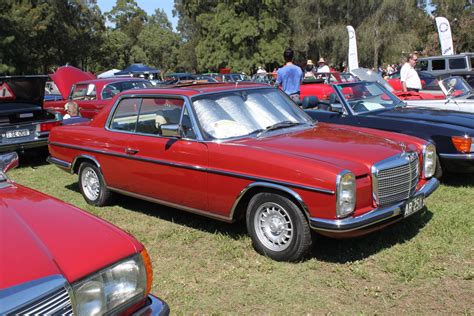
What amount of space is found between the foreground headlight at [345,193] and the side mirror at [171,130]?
5.82 ft

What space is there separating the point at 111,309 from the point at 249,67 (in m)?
41.8

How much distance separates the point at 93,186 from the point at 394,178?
3.89m

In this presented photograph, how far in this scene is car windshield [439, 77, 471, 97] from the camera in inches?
337

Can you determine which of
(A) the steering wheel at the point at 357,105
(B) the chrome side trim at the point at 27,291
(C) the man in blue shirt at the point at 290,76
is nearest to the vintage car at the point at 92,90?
(C) the man in blue shirt at the point at 290,76

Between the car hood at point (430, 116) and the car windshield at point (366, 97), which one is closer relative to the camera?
the car hood at point (430, 116)

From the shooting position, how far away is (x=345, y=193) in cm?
369

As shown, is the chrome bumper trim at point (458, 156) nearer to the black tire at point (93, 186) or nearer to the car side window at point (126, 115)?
the car side window at point (126, 115)

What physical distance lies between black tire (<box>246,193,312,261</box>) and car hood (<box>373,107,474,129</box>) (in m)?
3.21

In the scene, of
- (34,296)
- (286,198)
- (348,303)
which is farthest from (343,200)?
(34,296)

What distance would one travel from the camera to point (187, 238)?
191 inches

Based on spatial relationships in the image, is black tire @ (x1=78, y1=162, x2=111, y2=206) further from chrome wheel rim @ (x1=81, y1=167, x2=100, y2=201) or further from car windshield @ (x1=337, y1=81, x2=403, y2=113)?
car windshield @ (x1=337, y1=81, x2=403, y2=113)

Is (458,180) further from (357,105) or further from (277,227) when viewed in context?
(277,227)

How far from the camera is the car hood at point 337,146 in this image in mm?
3900

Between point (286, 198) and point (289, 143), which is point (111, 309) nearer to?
point (286, 198)
